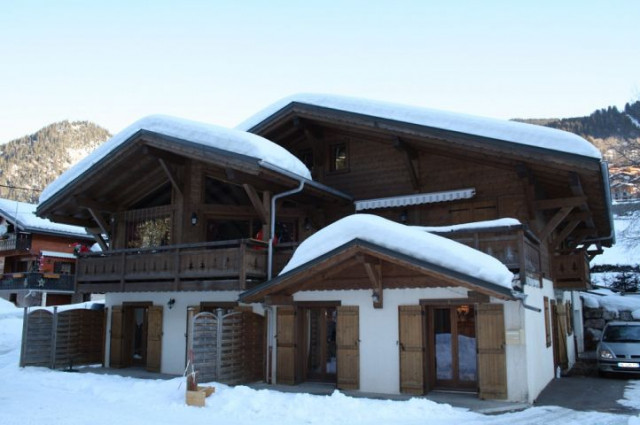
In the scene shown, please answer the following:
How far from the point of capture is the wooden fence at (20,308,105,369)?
16.4 meters

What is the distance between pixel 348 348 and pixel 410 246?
121 inches

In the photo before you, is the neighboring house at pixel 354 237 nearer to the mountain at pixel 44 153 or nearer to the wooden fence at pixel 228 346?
the wooden fence at pixel 228 346

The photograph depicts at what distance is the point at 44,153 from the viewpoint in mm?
114188

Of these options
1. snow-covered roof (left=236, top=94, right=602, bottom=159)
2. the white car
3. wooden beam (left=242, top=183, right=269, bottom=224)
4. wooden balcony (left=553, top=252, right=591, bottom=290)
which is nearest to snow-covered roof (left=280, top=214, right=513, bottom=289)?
wooden beam (left=242, top=183, right=269, bottom=224)

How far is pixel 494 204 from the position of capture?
14.8 metres

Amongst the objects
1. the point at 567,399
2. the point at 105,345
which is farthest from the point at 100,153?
the point at 567,399

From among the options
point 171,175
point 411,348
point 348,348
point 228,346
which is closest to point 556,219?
point 411,348

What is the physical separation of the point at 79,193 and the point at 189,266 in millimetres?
5204

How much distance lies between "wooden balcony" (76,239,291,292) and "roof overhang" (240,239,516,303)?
85cm

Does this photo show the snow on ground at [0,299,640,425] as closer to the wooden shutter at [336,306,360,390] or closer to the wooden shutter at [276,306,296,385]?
the wooden shutter at [336,306,360,390]

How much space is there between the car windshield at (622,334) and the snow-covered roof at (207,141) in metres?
9.85

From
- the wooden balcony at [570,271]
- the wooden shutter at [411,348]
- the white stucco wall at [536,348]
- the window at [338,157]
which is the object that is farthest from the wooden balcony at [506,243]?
the window at [338,157]

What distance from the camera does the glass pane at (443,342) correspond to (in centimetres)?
1252

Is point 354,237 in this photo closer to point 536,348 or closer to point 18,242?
point 536,348
